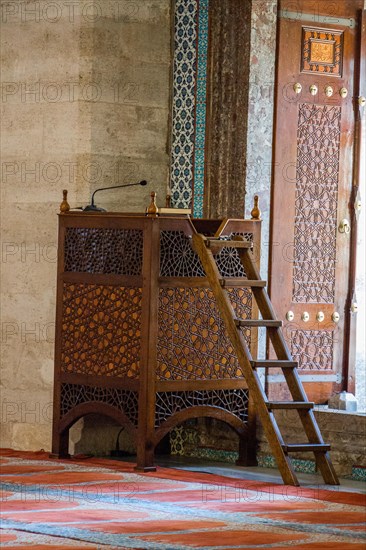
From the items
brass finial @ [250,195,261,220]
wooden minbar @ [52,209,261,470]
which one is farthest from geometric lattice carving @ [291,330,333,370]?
brass finial @ [250,195,261,220]

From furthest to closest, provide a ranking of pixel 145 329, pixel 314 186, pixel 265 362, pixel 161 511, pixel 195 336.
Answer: pixel 314 186 < pixel 195 336 < pixel 145 329 < pixel 265 362 < pixel 161 511

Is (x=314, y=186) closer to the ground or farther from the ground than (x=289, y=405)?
farther from the ground

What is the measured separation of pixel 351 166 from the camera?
868cm

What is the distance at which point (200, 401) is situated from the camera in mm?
8086

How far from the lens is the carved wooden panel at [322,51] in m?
8.49

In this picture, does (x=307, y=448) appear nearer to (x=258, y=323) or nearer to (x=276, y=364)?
(x=276, y=364)

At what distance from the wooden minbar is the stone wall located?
50 cm

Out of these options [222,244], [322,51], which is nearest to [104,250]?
[222,244]

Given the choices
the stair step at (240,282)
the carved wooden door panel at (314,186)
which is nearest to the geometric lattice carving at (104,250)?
the stair step at (240,282)

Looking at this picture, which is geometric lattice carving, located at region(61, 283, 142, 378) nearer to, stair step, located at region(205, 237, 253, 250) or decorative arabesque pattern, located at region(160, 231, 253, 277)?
decorative arabesque pattern, located at region(160, 231, 253, 277)

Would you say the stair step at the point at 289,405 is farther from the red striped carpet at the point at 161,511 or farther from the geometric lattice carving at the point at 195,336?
the geometric lattice carving at the point at 195,336

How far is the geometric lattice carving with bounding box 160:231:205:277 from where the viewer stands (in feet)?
25.8

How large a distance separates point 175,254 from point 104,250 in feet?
1.47

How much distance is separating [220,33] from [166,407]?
241cm
